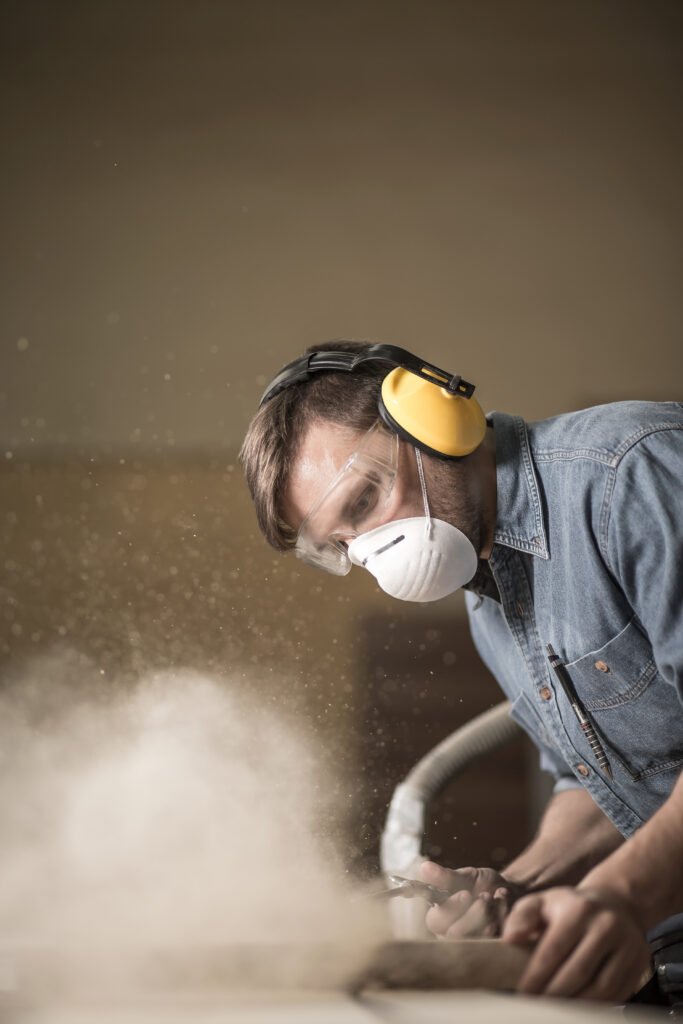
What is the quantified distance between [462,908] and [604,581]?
0.48 metres

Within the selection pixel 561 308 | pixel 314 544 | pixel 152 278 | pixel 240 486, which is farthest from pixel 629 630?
pixel 561 308

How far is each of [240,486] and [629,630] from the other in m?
1.24

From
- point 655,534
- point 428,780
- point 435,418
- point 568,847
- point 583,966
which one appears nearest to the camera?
point 583,966

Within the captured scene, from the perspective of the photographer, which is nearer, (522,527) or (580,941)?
(580,941)

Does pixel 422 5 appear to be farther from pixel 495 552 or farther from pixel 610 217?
pixel 495 552

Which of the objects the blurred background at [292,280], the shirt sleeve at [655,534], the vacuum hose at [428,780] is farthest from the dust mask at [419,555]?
the blurred background at [292,280]

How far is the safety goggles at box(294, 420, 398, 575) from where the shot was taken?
116 centimetres

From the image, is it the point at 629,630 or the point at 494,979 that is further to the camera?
the point at 629,630

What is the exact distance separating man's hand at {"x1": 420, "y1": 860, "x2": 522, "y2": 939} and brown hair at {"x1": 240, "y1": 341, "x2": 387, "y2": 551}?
0.55m

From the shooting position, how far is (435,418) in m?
1.12

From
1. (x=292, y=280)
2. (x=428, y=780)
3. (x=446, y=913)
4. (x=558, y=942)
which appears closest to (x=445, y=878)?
(x=446, y=913)

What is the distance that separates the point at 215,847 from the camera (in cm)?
175

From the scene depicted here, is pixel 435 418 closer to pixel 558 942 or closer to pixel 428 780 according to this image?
pixel 558 942

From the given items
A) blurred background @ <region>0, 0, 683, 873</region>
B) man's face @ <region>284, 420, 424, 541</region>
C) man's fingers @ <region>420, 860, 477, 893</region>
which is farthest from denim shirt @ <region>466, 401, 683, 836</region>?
blurred background @ <region>0, 0, 683, 873</region>
